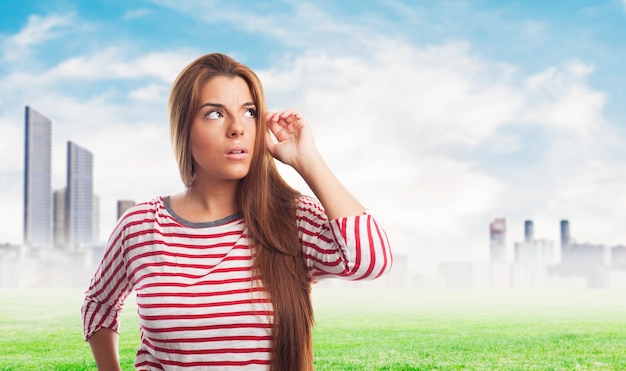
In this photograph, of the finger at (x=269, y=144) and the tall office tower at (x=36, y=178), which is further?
the tall office tower at (x=36, y=178)

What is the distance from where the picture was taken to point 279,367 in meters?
1.44

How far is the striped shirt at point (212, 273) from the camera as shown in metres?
1.42

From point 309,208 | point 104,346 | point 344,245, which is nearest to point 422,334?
point 104,346

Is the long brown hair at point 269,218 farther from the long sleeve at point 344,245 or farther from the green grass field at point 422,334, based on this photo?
the green grass field at point 422,334

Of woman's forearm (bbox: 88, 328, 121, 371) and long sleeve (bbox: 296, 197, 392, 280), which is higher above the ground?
long sleeve (bbox: 296, 197, 392, 280)

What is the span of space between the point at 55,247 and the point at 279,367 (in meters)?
8.98

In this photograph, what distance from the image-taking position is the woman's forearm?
1.72 metres

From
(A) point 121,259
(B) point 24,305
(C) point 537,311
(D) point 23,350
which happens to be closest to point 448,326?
(C) point 537,311

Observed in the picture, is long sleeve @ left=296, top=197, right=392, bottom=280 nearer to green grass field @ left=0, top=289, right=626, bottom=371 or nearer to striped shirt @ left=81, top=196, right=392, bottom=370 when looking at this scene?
striped shirt @ left=81, top=196, right=392, bottom=370

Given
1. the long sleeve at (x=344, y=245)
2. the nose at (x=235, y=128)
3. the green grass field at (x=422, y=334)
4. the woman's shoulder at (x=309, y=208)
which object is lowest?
the green grass field at (x=422, y=334)

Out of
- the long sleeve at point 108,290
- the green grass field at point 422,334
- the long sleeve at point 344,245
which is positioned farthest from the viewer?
the green grass field at point 422,334

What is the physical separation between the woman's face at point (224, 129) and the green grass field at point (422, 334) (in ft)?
9.00

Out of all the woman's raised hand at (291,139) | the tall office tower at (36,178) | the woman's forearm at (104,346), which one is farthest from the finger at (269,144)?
the tall office tower at (36,178)

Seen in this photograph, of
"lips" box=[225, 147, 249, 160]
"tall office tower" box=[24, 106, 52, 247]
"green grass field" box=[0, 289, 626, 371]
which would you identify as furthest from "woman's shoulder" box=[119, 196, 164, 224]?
"tall office tower" box=[24, 106, 52, 247]
